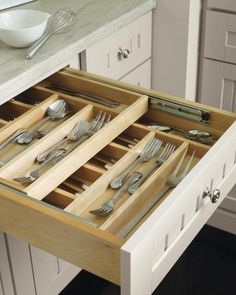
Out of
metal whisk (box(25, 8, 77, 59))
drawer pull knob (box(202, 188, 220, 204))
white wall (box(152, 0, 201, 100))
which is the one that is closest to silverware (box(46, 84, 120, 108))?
metal whisk (box(25, 8, 77, 59))

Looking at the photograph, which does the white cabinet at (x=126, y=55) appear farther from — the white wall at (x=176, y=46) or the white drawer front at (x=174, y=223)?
the white drawer front at (x=174, y=223)

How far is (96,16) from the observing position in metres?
1.42

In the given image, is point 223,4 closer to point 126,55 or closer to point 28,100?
point 126,55

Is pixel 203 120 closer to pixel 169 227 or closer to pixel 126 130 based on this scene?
pixel 126 130

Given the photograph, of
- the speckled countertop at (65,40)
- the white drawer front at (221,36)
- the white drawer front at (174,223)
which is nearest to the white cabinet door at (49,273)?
the speckled countertop at (65,40)

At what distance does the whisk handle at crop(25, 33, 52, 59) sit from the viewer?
121cm

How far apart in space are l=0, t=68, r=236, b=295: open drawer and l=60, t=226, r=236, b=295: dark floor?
65cm

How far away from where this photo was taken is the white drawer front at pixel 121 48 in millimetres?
1387

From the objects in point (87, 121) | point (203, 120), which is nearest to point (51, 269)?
point (87, 121)

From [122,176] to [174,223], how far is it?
0.17m

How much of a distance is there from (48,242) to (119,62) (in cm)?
72

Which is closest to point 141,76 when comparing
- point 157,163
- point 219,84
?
point 219,84

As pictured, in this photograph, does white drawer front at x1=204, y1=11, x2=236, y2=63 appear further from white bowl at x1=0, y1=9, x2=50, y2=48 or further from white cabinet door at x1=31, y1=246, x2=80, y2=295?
white cabinet door at x1=31, y1=246, x2=80, y2=295

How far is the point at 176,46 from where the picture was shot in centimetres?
161
